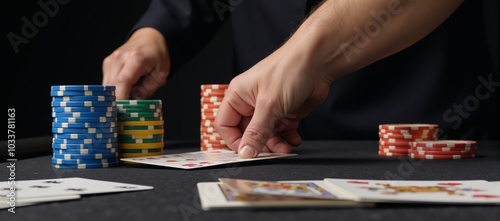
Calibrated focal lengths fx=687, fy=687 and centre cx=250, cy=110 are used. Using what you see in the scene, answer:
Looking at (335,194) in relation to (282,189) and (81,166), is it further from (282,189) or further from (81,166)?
(81,166)

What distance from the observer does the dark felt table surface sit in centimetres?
109

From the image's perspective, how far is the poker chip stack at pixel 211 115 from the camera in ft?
8.01

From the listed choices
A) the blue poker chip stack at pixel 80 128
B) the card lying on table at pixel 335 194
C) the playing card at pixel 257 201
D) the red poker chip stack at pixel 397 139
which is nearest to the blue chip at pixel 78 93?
the blue poker chip stack at pixel 80 128

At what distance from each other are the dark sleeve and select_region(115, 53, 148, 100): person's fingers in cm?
39

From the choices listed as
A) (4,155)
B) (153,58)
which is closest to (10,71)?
(153,58)

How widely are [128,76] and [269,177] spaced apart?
122cm

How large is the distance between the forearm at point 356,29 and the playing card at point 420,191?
2.16 feet

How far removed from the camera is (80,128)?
1.94 meters

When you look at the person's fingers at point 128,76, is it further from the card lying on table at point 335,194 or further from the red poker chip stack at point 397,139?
the card lying on table at point 335,194

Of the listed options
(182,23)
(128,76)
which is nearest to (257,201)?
(128,76)

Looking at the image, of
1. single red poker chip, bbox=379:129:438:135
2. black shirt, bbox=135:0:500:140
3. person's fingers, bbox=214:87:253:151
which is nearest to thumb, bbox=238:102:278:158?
person's fingers, bbox=214:87:253:151

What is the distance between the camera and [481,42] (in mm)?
3035

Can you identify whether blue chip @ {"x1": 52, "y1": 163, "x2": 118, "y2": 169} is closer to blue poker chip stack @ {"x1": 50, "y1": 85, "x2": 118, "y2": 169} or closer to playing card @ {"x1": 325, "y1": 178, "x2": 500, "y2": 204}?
blue poker chip stack @ {"x1": 50, "y1": 85, "x2": 118, "y2": 169}

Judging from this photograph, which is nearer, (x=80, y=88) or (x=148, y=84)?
(x=80, y=88)
